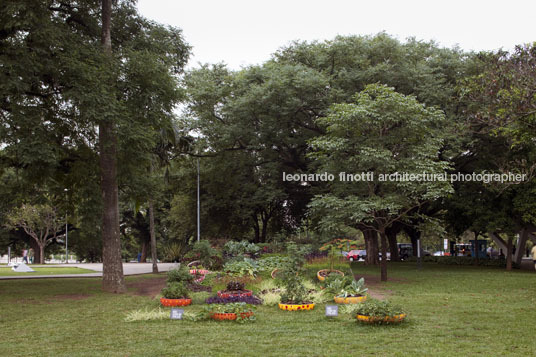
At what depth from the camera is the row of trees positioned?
14.7 m

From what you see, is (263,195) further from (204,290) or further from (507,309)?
(507,309)

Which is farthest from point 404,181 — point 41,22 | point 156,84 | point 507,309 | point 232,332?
point 41,22

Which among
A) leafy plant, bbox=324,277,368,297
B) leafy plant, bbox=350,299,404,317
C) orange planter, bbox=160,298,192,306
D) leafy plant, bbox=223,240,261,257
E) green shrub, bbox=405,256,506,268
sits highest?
leafy plant, bbox=223,240,261,257

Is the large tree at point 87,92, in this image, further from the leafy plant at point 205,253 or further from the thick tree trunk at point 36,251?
the thick tree trunk at point 36,251

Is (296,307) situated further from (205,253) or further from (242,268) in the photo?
(205,253)

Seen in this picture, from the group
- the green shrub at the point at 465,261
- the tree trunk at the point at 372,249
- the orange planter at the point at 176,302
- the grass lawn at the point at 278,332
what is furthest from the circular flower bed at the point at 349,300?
the green shrub at the point at 465,261

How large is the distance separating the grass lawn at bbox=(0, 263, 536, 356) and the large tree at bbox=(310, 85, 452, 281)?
6.33m

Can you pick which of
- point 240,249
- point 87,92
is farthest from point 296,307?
point 240,249

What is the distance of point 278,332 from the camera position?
8.75 meters

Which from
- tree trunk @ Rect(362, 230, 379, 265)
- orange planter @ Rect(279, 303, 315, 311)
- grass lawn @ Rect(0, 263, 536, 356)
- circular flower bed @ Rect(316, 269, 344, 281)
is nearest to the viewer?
grass lawn @ Rect(0, 263, 536, 356)

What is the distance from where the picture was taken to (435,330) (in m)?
8.84

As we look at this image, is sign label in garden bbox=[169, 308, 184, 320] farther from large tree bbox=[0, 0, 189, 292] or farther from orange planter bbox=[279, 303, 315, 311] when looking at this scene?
large tree bbox=[0, 0, 189, 292]

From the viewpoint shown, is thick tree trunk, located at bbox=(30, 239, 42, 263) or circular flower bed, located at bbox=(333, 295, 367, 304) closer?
circular flower bed, located at bbox=(333, 295, 367, 304)

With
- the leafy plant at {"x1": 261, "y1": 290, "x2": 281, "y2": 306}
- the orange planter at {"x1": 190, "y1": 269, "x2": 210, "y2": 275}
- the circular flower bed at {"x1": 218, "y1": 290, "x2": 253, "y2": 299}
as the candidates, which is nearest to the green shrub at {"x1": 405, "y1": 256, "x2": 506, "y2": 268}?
the orange planter at {"x1": 190, "y1": 269, "x2": 210, "y2": 275}
